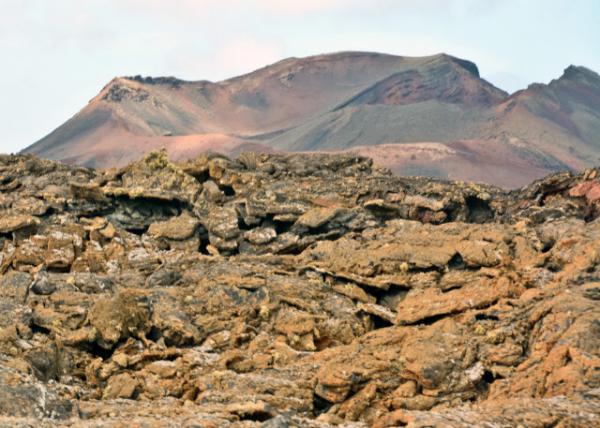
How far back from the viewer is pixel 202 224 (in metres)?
37.2

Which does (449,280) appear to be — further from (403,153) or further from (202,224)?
(403,153)

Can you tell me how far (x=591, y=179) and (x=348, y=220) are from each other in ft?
41.1

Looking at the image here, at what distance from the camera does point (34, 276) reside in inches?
1109

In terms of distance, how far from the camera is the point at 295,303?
26953mm

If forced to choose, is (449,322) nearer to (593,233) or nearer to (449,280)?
(449,280)

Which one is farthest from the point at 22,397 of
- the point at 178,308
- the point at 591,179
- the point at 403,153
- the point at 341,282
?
the point at 403,153

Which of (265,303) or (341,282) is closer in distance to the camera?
(265,303)

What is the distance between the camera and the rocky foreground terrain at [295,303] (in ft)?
63.0

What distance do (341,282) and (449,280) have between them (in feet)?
11.8

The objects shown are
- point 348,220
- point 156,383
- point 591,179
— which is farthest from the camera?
point 591,179

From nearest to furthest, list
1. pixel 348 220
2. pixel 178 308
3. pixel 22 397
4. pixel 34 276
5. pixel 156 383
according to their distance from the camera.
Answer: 1. pixel 22 397
2. pixel 156 383
3. pixel 178 308
4. pixel 34 276
5. pixel 348 220

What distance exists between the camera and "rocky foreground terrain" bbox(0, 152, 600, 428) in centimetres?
1920

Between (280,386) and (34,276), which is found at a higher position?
(34,276)

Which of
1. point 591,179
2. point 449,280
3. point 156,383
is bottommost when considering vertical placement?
point 156,383
